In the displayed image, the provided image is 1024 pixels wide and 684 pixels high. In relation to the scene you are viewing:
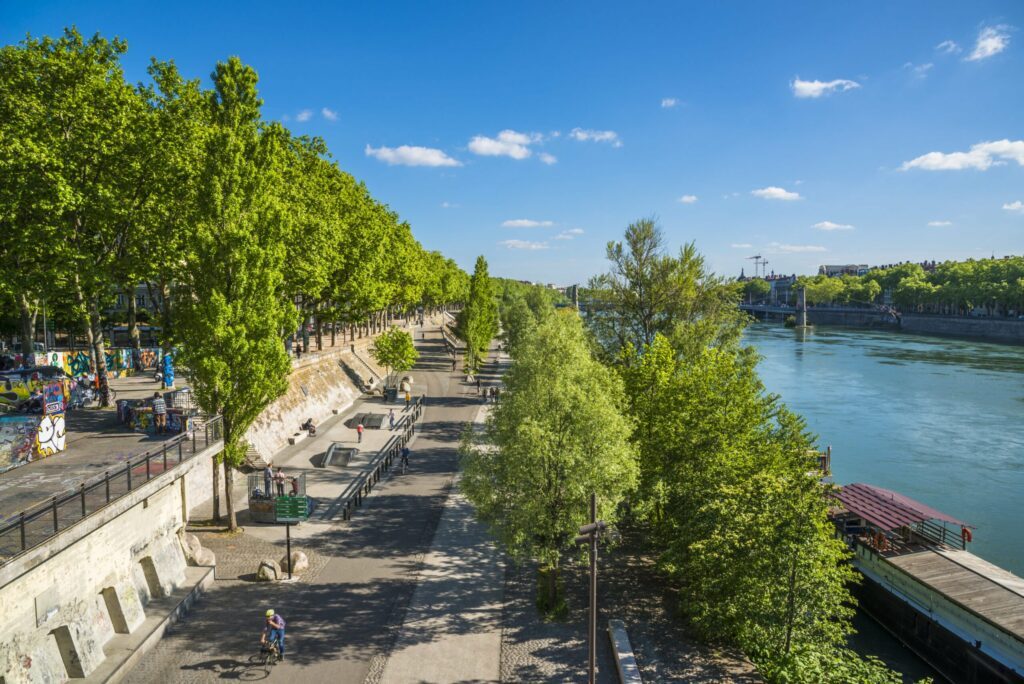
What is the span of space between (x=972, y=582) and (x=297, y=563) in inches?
906

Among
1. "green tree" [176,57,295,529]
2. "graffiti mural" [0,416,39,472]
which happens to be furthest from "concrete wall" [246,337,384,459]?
"graffiti mural" [0,416,39,472]

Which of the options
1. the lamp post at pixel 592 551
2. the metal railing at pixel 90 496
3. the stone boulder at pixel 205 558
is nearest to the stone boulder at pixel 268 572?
the stone boulder at pixel 205 558

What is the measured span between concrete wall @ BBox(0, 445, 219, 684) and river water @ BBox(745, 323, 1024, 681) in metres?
23.1

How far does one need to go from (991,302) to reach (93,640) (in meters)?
161

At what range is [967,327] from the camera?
123 meters

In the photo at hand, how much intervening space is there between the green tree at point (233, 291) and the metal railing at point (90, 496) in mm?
1518

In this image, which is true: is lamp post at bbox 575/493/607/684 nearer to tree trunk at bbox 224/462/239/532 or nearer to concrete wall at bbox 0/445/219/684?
concrete wall at bbox 0/445/219/684

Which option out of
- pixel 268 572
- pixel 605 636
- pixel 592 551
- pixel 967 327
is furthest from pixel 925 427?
pixel 967 327

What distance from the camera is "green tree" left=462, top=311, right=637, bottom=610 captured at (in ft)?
60.4

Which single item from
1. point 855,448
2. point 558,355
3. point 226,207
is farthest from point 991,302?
point 226,207

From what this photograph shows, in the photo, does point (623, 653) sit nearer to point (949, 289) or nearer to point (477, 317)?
point (477, 317)

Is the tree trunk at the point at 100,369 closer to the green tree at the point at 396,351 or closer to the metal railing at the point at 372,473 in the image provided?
the metal railing at the point at 372,473

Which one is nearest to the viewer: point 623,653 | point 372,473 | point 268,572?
point 623,653

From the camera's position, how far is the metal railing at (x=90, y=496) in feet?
43.2
